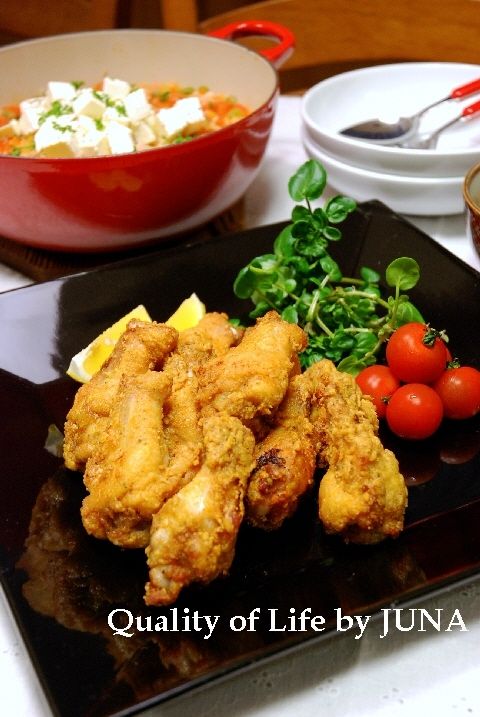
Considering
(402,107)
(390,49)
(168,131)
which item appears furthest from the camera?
(390,49)

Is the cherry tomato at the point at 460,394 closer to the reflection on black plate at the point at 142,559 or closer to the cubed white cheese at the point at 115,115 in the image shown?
the reflection on black plate at the point at 142,559

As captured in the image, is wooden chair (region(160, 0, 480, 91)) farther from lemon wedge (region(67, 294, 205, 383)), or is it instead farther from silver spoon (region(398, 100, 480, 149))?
lemon wedge (region(67, 294, 205, 383))

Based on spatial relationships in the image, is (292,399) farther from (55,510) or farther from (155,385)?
(55,510)

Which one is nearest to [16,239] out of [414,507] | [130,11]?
[414,507]

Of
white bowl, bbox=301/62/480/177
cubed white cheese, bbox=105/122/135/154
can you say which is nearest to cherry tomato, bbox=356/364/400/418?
white bowl, bbox=301/62/480/177

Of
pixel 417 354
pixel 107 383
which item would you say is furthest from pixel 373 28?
pixel 107 383

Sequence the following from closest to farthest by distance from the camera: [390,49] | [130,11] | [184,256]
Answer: [184,256], [390,49], [130,11]
